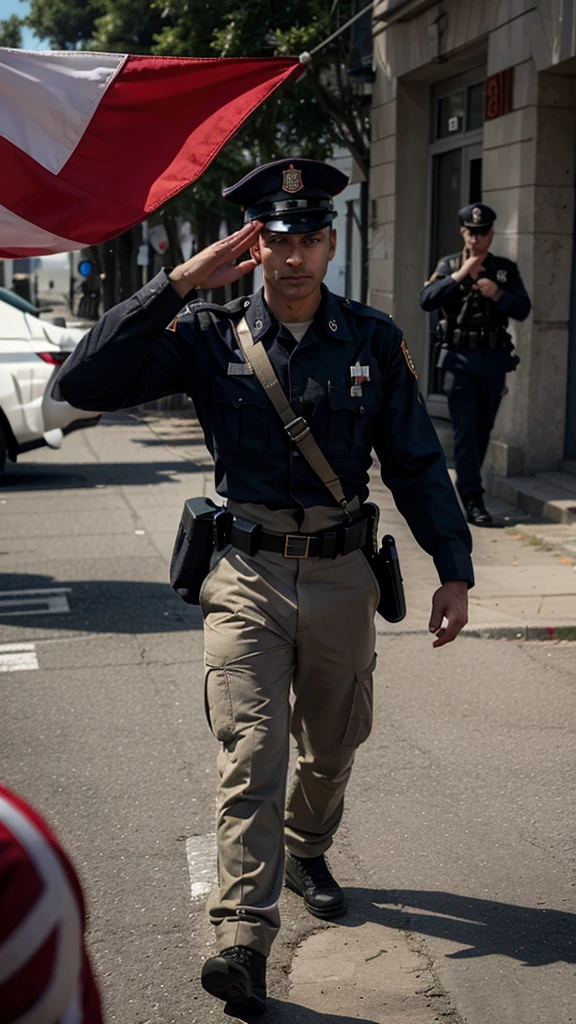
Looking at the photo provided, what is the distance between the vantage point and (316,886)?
4078 mm

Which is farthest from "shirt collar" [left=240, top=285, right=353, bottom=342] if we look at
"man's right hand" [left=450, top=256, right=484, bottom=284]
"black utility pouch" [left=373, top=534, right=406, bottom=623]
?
"man's right hand" [left=450, top=256, right=484, bottom=284]

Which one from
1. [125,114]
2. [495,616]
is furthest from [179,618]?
[125,114]

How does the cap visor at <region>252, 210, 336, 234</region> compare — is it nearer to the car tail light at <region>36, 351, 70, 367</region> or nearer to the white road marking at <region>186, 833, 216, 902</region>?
the white road marking at <region>186, 833, 216, 902</region>

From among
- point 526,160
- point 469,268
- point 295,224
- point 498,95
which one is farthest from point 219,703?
point 498,95

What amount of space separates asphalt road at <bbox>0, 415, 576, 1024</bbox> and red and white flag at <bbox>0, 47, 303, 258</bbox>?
80.8 inches

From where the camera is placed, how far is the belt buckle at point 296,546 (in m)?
3.72

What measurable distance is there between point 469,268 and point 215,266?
6.05 m

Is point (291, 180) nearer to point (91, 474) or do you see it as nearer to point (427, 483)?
point (427, 483)

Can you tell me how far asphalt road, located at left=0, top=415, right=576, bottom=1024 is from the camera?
371 centimetres

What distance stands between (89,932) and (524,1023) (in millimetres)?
1315

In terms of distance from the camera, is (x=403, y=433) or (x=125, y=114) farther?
(x=125, y=114)

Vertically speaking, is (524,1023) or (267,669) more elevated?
(267,669)

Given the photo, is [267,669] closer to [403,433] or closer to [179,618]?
[403,433]

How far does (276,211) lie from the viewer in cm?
371
